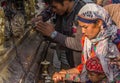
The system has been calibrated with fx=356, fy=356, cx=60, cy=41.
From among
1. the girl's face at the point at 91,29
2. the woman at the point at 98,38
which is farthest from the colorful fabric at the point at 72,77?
the girl's face at the point at 91,29

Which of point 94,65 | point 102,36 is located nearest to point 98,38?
point 102,36

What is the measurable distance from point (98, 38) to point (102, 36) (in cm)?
3

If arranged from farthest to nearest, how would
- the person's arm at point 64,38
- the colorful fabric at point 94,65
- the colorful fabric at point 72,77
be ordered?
the person's arm at point 64,38
the colorful fabric at point 72,77
the colorful fabric at point 94,65

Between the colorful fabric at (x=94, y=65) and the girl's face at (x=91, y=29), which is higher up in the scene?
the girl's face at (x=91, y=29)

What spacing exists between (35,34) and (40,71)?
3.04 feet

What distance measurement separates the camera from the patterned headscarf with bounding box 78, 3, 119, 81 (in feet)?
7.67

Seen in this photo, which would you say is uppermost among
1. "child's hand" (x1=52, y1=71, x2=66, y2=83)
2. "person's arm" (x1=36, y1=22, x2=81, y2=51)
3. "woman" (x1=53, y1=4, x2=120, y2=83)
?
"woman" (x1=53, y1=4, x2=120, y2=83)

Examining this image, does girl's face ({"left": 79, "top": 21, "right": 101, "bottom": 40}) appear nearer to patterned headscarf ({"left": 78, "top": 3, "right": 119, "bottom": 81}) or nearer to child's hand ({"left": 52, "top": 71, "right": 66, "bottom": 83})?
patterned headscarf ({"left": 78, "top": 3, "right": 119, "bottom": 81})

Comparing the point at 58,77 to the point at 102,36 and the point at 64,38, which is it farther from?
the point at 64,38

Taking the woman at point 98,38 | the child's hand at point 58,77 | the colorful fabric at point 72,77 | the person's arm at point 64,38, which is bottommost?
the colorful fabric at point 72,77

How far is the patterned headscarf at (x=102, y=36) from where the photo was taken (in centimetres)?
234

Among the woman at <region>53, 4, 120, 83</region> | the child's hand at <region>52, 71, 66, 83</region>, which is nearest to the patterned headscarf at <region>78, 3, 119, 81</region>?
the woman at <region>53, 4, 120, 83</region>

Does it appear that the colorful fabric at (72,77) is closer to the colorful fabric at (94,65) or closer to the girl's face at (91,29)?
the colorful fabric at (94,65)

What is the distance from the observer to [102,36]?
2.38 m
